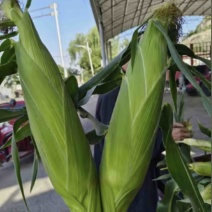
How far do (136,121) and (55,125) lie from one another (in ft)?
0.27

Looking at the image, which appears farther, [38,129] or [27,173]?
[27,173]

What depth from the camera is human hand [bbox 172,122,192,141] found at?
78 centimetres

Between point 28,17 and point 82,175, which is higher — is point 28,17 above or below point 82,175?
above

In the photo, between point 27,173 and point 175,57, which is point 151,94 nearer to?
point 175,57

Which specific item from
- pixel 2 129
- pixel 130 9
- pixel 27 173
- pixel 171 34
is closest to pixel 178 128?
pixel 171 34

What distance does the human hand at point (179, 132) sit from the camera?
0.78m

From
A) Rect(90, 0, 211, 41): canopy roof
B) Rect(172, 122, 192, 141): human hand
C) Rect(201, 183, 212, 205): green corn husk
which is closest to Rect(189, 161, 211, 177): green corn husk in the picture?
Rect(201, 183, 212, 205): green corn husk

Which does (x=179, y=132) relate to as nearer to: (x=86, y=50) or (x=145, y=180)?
(x=145, y=180)

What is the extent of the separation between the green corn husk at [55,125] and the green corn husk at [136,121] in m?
0.02

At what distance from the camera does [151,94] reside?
0.32m

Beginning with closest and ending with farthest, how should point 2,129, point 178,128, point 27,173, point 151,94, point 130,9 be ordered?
point 151,94
point 178,128
point 27,173
point 2,129
point 130,9

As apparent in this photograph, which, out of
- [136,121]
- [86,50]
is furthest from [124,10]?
[86,50]

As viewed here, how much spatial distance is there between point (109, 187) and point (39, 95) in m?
0.12

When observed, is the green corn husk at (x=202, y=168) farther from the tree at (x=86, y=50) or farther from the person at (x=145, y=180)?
the tree at (x=86, y=50)
